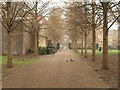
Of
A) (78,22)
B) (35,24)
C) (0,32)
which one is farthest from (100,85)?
(0,32)

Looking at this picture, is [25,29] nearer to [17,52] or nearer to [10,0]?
[17,52]

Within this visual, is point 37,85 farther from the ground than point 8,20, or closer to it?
closer to it

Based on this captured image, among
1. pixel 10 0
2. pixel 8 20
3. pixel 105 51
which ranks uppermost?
pixel 10 0

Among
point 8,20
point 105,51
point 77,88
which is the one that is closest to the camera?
point 77,88

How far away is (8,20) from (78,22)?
13.9 meters

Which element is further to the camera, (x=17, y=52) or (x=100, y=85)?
(x=17, y=52)

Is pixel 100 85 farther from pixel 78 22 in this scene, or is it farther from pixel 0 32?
pixel 0 32

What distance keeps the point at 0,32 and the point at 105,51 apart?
25.5 metres

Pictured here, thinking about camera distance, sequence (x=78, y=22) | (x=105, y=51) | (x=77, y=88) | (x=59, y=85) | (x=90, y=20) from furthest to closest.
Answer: (x=78, y=22)
(x=90, y=20)
(x=105, y=51)
(x=59, y=85)
(x=77, y=88)

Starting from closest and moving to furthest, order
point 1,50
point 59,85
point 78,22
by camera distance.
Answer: point 59,85 < point 78,22 < point 1,50

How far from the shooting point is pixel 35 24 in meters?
39.8

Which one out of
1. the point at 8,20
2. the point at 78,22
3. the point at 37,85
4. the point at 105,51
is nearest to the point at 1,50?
the point at 78,22

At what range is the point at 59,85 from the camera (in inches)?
458

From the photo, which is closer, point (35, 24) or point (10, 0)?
point (10, 0)
